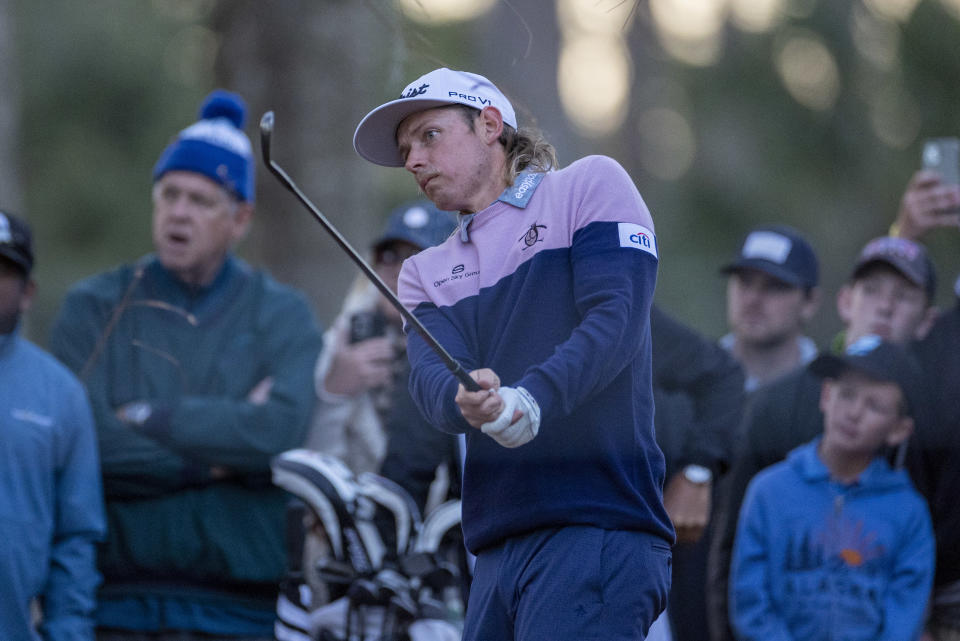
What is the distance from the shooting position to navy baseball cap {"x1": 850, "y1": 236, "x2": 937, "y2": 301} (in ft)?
15.9

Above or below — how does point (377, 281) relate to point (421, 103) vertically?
below

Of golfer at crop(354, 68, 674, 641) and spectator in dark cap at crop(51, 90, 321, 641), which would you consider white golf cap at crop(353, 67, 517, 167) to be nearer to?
golfer at crop(354, 68, 674, 641)

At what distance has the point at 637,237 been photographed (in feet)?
8.78

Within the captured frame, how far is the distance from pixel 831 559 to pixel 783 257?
4.29 ft

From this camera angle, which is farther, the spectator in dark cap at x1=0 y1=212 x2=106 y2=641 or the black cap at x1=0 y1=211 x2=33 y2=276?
the black cap at x1=0 y1=211 x2=33 y2=276

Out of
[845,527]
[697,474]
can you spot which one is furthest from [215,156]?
[845,527]

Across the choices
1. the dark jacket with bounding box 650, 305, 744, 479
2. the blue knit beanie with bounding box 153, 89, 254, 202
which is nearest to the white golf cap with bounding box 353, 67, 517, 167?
the dark jacket with bounding box 650, 305, 744, 479

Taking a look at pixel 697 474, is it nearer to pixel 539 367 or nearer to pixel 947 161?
pixel 947 161

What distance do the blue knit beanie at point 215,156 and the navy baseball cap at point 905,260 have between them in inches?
85.7

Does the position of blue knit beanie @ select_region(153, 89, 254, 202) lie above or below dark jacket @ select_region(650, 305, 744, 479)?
above

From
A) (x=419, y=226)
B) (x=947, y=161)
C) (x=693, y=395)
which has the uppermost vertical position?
(x=947, y=161)

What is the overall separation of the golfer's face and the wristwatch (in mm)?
1685

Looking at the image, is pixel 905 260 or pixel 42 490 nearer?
pixel 42 490

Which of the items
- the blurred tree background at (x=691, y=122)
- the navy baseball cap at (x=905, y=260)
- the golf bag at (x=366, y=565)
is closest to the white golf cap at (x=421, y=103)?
the golf bag at (x=366, y=565)
